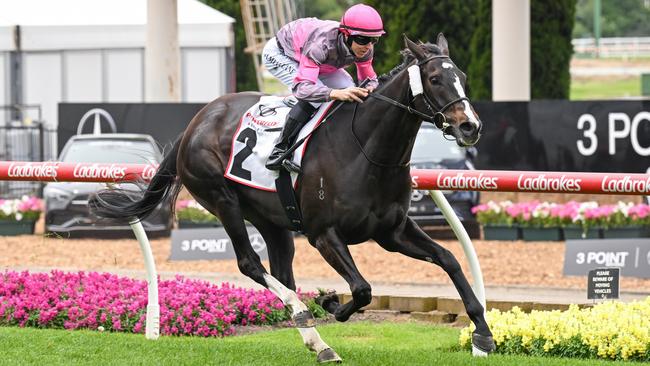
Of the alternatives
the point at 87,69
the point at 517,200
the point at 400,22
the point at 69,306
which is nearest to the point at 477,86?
the point at 400,22

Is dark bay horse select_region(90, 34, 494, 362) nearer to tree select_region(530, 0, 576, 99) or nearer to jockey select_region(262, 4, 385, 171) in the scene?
jockey select_region(262, 4, 385, 171)

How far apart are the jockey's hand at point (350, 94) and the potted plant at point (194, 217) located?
9.76m

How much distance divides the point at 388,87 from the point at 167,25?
45.3 feet

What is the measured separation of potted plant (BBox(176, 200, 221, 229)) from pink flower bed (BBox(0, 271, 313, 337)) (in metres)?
6.61

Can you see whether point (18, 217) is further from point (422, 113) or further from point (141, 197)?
point (422, 113)

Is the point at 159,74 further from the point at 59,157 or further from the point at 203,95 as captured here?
the point at 203,95

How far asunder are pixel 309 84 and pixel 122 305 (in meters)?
2.79

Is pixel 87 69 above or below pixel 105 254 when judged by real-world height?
above

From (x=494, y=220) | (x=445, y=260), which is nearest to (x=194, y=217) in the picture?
(x=494, y=220)

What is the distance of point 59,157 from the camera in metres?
17.9

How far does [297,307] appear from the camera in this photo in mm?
7723

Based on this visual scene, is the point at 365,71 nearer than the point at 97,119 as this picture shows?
Yes

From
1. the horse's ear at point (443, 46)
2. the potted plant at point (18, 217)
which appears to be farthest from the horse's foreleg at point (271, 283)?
the potted plant at point (18, 217)

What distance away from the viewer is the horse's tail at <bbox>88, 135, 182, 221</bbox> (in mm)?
8648
